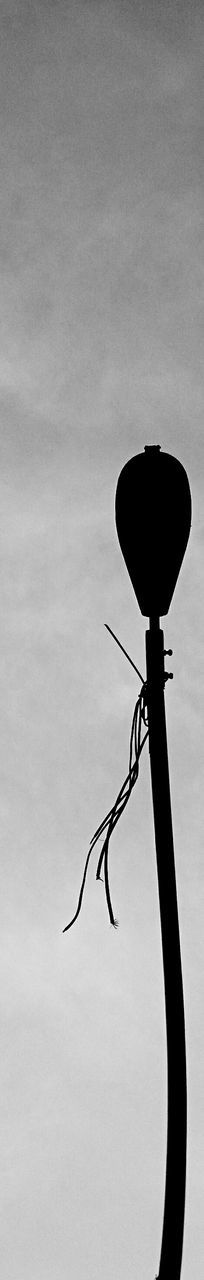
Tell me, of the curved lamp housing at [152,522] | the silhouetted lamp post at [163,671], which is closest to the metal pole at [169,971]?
the silhouetted lamp post at [163,671]

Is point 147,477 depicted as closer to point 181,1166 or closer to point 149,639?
point 149,639

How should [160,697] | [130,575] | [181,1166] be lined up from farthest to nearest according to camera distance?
[130,575]
[160,697]
[181,1166]

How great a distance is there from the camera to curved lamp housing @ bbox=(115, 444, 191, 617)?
3219mm

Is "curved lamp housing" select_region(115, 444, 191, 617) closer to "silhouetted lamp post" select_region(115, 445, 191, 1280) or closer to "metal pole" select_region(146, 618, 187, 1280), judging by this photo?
"silhouetted lamp post" select_region(115, 445, 191, 1280)

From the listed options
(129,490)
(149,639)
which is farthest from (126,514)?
(149,639)

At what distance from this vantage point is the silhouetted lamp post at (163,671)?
8.31 ft

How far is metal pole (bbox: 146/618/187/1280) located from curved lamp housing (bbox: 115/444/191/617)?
20 centimetres

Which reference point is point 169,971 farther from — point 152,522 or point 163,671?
point 152,522

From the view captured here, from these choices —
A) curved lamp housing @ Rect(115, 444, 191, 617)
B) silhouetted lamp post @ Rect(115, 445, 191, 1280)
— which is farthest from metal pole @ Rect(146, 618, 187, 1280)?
curved lamp housing @ Rect(115, 444, 191, 617)

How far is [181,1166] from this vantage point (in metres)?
2.53

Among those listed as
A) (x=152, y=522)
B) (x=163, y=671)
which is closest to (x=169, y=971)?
(x=163, y=671)

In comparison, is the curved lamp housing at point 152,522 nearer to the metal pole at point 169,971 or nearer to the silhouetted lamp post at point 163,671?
the silhouetted lamp post at point 163,671

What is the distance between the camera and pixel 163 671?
303 centimetres

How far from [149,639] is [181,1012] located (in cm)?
93
